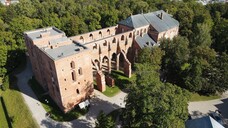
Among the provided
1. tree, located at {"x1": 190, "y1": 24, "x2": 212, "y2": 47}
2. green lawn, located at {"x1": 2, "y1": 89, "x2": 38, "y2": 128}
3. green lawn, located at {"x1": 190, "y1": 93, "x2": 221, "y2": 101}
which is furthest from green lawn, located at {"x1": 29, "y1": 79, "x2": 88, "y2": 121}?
tree, located at {"x1": 190, "y1": 24, "x2": 212, "y2": 47}

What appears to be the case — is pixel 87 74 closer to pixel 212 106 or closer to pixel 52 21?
pixel 212 106

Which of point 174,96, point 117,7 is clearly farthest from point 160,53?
point 117,7

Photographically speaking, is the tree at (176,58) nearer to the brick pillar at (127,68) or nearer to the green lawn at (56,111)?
the brick pillar at (127,68)

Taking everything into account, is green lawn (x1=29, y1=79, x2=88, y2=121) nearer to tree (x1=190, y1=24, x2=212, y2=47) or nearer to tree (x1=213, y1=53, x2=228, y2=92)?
tree (x1=213, y1=53, x2=228, y2=92)

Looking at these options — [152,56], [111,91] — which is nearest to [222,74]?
[152,56]

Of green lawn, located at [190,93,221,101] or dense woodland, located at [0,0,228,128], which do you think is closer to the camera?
dense woodland, located at [0,0,228,128]

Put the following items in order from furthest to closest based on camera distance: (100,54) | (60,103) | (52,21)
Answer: (52,21)
(100,54)
(60,103)

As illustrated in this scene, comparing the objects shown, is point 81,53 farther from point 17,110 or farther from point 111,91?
point 17,110
